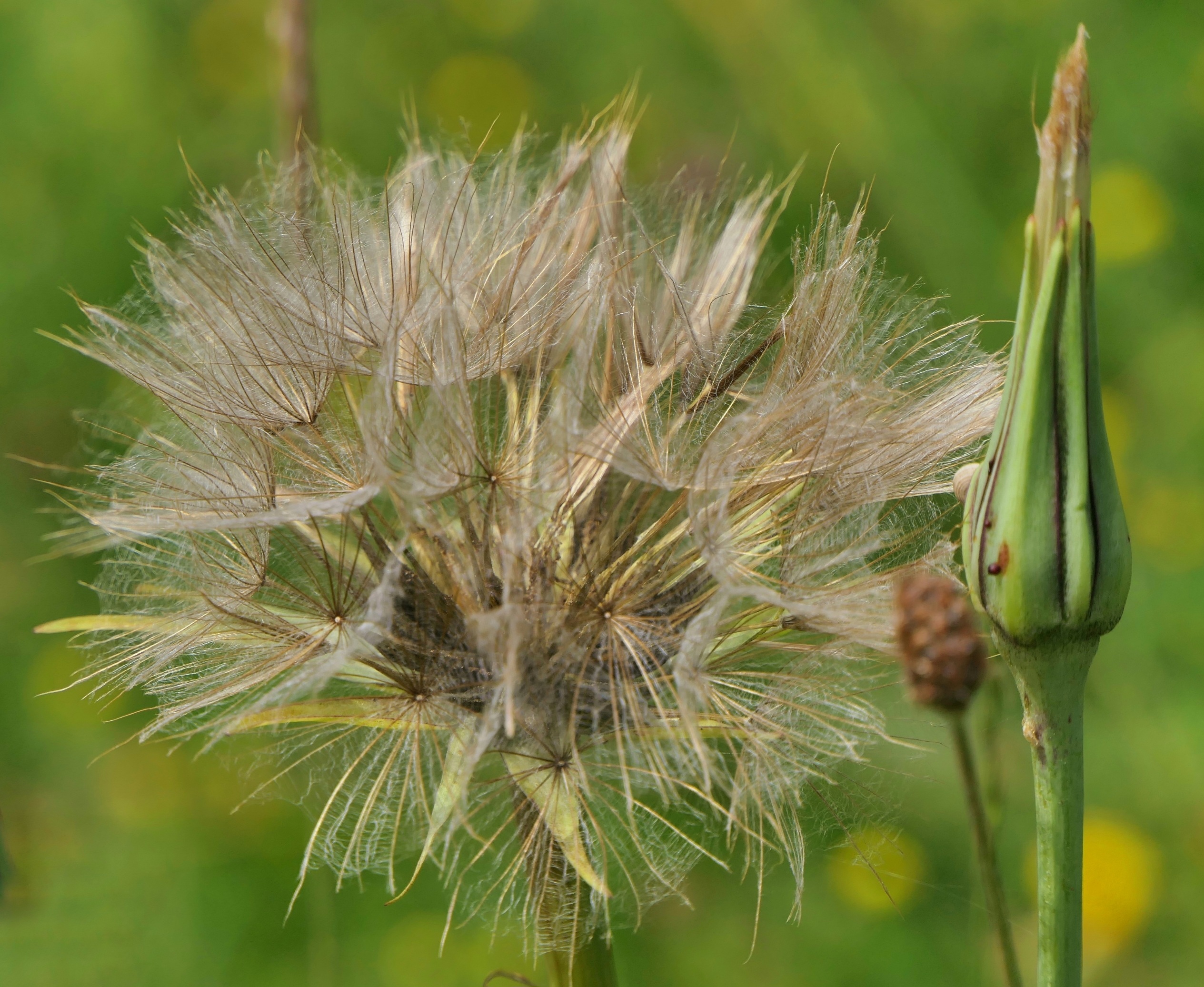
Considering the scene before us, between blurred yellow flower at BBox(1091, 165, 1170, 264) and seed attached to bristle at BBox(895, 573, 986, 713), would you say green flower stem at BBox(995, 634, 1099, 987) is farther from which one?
blurred yellow flower at BBox(1091, 165, 1170, 264)

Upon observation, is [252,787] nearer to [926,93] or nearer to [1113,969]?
[1113,969]

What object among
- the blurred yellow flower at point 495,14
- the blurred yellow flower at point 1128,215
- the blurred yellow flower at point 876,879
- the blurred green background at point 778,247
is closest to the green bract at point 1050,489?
the blurred green background at point 778,247

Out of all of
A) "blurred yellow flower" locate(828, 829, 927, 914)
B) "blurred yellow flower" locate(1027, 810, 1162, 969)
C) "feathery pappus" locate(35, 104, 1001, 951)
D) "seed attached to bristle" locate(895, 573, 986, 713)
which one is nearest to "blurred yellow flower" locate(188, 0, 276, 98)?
"feathery pappus" locate(35, 104, 1001, 951)

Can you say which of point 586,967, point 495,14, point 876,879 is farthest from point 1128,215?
point 586,967

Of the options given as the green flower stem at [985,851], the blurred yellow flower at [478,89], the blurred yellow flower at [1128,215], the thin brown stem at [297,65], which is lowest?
the green flower stem at [985,851]

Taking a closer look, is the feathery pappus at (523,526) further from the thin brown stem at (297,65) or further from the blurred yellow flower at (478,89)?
the blurred yellow flower at (478,89)

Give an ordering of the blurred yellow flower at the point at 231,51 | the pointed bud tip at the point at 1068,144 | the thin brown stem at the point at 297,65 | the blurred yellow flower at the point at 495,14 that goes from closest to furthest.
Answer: the pointed bud tip at the point at 1068,144
the thin brown stem at the point at 297,65
the blurred yellow flower at the point at 231,51
the blurred yellow flower at the point at 495,14

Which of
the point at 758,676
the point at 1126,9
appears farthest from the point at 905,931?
the point at 1126,9

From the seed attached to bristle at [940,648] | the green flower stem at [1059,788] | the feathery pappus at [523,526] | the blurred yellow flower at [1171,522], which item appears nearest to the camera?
the seed attached to bristle at [940,648]
